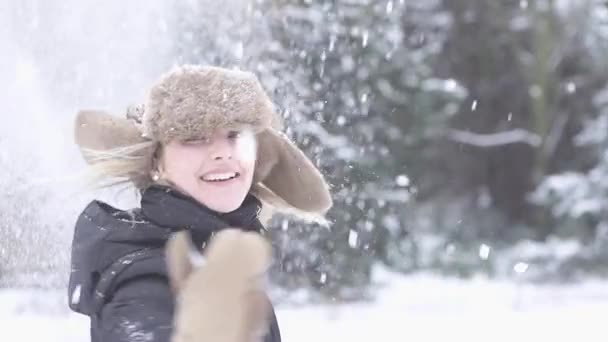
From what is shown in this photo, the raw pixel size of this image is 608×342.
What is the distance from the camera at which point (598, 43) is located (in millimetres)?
9297

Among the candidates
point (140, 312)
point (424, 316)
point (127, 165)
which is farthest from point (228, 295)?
point (424, 316)

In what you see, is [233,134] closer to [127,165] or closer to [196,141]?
[196,141]

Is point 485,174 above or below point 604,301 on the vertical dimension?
above

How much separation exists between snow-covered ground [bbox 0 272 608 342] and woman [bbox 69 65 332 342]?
3328 mm

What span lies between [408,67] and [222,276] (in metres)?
6.87

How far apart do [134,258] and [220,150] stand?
23 centimetres

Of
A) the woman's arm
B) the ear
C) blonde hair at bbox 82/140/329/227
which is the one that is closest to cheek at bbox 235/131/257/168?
blonde hair at bbox 82/140/329/227

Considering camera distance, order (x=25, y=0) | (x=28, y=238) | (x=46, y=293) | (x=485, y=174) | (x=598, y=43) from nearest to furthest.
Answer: (x=28, y=238)
(x=46, y=293)
(x=25, y=0)
(x=598, y=43)
(x=485, y=174)

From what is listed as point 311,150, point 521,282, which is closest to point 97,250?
point 311,150

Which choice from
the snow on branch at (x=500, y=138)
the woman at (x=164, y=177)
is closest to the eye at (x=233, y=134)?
the woman at (x=164, y=177)

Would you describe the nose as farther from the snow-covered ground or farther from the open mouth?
the snow-covered ground

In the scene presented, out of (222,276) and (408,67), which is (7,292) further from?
(222,276)

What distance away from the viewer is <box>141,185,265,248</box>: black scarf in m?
1.37

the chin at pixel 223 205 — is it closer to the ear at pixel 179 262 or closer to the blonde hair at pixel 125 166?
the blonde hair at pixel 125 166
